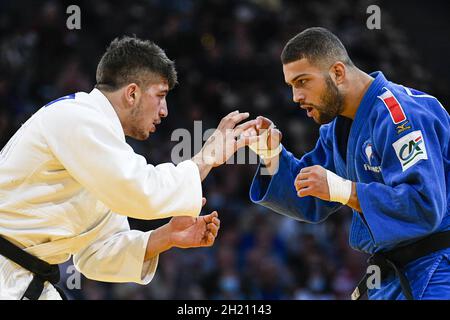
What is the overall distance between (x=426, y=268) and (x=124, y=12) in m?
7.30

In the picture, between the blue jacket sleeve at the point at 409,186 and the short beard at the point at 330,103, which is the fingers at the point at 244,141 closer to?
the short beard at the point at 330,103

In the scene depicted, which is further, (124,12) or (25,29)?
(124,12)

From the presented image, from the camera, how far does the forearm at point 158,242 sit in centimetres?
375

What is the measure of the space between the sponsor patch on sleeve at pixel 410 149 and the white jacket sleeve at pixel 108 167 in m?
1.11

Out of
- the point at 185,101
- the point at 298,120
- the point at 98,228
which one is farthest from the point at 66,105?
the point at 298,120

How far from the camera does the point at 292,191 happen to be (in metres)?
4.20

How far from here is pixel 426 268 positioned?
3469 millimetres

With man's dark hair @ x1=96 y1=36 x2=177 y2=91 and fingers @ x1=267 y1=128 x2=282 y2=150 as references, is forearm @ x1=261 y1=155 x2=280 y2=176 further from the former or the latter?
man's dark hair @ x1=96 y1=36 x2=177 y2=91

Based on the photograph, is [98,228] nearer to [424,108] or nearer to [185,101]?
[424,108]

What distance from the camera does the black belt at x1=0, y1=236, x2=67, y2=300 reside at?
→ 323 cm

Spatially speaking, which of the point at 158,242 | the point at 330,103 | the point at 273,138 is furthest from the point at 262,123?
the point at 158,242

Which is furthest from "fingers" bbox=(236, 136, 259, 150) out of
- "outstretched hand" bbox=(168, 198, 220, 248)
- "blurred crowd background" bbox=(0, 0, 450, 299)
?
"blurred crowd background" bbox=(0, 0, 450, 299)
